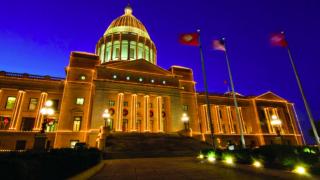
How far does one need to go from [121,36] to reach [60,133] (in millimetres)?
33925

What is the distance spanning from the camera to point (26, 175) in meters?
5.31

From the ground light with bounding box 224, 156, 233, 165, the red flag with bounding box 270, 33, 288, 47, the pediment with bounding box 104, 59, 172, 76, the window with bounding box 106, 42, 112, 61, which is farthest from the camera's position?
the window with bounding box 106, 42, 112, 61

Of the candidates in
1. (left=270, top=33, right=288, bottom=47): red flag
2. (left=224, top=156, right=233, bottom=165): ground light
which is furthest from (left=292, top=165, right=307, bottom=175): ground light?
(left=270, top=33, right=288, bottom=47): red flag

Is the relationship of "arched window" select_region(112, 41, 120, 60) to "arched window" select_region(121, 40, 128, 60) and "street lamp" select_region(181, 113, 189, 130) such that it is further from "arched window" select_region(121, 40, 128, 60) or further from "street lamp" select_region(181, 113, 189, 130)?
"street lamp" select_region(181, 113, 189, 130)

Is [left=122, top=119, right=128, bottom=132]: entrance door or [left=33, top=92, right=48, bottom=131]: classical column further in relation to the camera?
[left=122, top=119, right=128, bottom=132]: entrance door

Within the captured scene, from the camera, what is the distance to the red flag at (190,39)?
2166 cm

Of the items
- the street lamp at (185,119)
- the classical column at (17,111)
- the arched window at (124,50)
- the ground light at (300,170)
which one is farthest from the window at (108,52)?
the ground light at (300,170)

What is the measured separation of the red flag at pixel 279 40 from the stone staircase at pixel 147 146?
673 inches

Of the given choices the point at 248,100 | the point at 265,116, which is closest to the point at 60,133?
the point at 248,100

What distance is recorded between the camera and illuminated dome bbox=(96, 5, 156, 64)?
56750 mm

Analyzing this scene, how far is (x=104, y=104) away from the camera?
37188 millimetres

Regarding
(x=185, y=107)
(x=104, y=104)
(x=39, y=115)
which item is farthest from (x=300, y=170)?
(x=39, y=115)

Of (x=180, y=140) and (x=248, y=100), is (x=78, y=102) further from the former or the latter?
(x=248, y=100)

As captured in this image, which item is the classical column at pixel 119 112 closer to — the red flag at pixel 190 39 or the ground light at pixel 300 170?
the red flag at pixel 190 39
